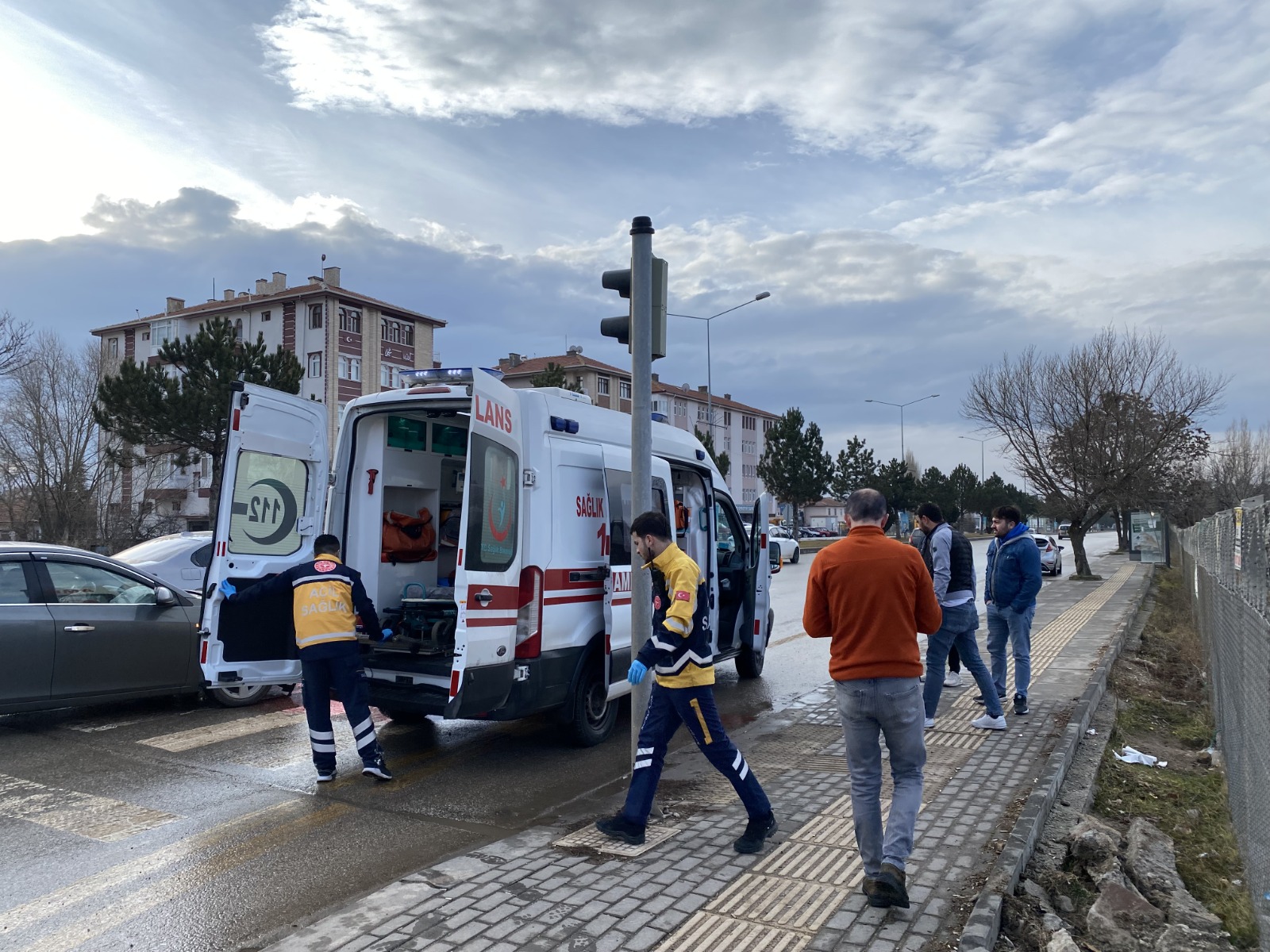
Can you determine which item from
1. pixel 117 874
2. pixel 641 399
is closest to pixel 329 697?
pixel 117 874

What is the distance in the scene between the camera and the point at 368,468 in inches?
298

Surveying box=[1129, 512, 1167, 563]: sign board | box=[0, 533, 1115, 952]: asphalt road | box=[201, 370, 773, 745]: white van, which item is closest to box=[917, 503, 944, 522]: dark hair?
box=[201, 370, 773, 745]: white van

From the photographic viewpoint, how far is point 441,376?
6.62 m

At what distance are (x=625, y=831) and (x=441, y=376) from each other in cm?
333

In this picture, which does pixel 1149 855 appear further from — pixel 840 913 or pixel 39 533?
pixel 39 533

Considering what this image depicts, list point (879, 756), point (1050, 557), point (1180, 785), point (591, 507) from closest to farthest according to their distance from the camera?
point (879, 756) < point (1180, 785) < point (591, 507) < point (1050, 557)

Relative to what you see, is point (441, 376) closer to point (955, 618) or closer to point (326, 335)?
point (955, 618)

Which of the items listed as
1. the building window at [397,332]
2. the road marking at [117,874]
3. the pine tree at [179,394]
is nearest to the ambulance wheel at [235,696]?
the road marking at [117,874]

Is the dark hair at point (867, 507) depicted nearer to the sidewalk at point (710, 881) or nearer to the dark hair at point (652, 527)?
the dark hair at point (652, 527)

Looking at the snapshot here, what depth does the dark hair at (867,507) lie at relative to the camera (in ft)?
14.0

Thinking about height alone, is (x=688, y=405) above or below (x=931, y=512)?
above

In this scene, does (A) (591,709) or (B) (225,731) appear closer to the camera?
(A) (591,709)

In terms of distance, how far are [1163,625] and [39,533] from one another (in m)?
31.5

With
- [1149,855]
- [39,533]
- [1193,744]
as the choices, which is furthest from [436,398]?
[39,533]
